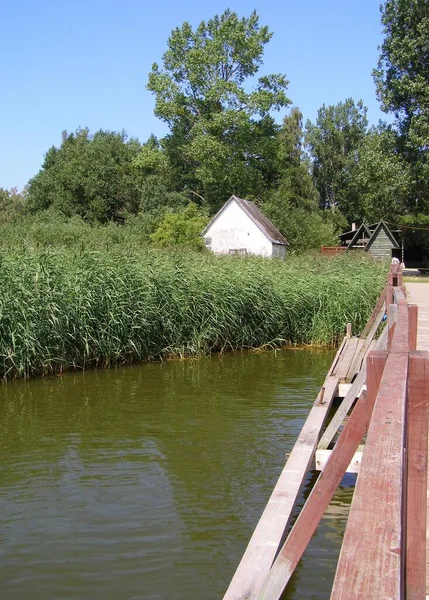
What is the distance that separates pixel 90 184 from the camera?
53.0 meters

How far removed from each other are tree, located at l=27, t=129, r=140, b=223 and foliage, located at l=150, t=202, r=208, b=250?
13.4 metres

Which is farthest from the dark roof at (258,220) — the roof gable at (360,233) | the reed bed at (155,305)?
the reed bed at (155,305)

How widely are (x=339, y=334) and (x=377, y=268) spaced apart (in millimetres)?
4388

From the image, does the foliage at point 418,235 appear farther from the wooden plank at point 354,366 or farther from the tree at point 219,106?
the wooden plank at point 354,366

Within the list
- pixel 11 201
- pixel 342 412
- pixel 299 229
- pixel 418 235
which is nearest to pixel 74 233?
pixel 299 229

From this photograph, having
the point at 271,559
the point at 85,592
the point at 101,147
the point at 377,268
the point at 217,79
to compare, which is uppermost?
the point at 217,79

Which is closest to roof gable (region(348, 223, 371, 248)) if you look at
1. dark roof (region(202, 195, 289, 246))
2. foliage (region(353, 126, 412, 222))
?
foliage (region(353, 126, 412, 222))

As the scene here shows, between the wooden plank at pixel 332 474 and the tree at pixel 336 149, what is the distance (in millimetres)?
69565

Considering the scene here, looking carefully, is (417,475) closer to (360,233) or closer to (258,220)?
(258,220)

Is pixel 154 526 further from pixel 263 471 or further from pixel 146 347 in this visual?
pixel 146 347

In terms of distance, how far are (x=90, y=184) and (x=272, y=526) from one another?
2003 inches

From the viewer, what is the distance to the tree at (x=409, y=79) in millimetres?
37844

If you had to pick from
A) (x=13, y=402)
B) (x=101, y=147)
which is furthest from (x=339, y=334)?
(x=101, y=147)

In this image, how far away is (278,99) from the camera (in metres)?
53.2
